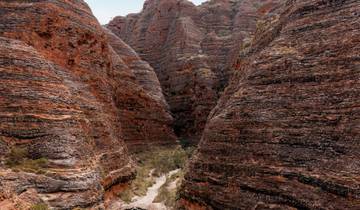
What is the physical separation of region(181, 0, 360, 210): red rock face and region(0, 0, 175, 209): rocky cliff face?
6.32m

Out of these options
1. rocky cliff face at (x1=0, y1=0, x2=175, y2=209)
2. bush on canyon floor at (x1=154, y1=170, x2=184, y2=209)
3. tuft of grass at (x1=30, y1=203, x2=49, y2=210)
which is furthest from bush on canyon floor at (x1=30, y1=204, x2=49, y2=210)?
bush on canyon floor at (x1=154, y1=170, x2=184, y2=209)

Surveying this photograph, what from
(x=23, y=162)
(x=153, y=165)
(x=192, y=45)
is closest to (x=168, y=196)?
(x=23, y=162)

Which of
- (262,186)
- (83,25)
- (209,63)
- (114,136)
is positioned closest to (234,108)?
(262,186)

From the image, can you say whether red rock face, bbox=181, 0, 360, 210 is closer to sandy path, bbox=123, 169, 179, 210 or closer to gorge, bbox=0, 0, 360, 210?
gorge, bbox=0, 0, 360, 210

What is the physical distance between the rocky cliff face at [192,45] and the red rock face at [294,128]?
1086 inches

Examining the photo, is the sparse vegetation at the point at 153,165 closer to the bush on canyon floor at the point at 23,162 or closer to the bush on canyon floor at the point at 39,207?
the bush on canyon floor at the point at 23,162

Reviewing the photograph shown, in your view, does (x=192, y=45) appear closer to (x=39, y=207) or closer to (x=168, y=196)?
(x=168, y=196)

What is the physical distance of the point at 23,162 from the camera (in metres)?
17.3

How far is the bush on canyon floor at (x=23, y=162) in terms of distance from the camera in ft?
55.6

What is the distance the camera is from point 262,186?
53.0 ft

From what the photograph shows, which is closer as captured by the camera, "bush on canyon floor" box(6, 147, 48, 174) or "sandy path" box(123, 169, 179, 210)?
"bush on canyon floor" box(6, 147, 48, 174)

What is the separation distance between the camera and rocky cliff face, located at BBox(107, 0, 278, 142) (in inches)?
1954

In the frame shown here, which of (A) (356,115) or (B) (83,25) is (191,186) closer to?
(A) (356,115)

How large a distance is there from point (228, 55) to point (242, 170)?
38057mm
